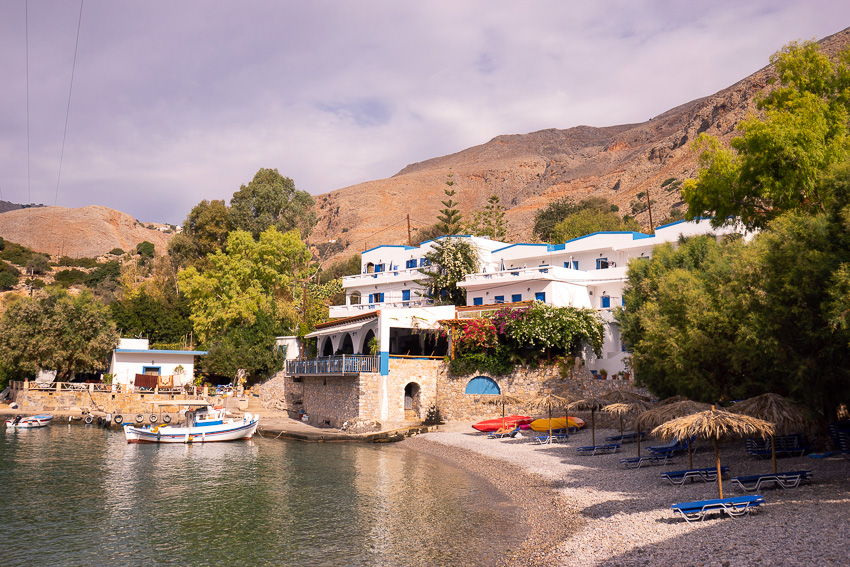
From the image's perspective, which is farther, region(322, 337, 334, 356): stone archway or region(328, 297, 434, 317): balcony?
region(328, 297, 434, 317): balcony

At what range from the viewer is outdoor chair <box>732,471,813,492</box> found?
13.8 metres

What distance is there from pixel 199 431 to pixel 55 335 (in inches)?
746

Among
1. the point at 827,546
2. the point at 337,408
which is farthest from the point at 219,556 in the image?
the point at 337,408

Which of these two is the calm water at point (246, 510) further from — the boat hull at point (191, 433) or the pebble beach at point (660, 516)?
the boat hull at point (191, 433)

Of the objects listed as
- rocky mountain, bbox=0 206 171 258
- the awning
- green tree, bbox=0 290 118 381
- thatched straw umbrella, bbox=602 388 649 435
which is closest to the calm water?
thatched straw umbrella, bbox=602 388 649 435

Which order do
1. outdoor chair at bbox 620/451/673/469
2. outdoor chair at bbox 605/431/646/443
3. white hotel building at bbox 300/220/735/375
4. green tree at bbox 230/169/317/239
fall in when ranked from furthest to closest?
green tree at bbox 230/169/317/239 < white hotel building at bbox 300/220/735/375 < outdoor chair at bbox 605/431/646/443 < outdoor chair at bbox 620/451/673/469

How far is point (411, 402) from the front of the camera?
3553cm

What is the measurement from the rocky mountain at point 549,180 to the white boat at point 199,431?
73142 mm

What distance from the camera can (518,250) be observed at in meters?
46.6

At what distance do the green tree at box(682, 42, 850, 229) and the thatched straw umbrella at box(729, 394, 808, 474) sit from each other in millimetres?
5309

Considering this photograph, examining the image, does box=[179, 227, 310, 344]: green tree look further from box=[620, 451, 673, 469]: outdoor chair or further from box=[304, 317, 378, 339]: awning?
box=[620, 451, 673, 469]: outdoor chair

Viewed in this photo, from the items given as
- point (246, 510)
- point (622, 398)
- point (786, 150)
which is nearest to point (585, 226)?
point (622, 398)

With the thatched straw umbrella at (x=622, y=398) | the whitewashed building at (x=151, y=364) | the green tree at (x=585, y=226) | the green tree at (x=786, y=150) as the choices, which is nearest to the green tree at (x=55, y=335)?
the whitewashed building at (x=151, y=364)

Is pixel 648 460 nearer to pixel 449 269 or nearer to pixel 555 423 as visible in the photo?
pixel 555 423
